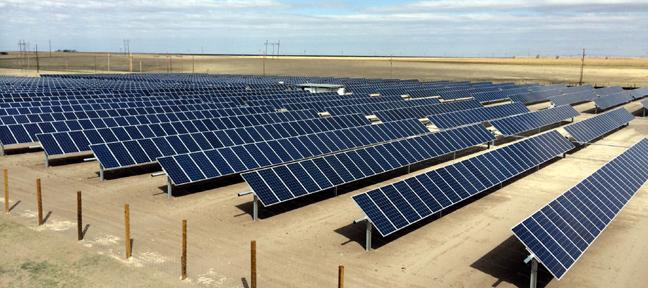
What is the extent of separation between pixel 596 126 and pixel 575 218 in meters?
22.0

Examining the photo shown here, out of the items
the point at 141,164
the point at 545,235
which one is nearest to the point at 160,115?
the point at 141,164

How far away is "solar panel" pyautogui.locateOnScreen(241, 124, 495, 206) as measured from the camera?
16.6 meters

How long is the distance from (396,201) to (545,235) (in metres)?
4.17

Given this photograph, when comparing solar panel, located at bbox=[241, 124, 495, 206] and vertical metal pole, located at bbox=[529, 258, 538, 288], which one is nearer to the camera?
vertical metal pole, located at bbox=[529, 258, 538, 288]

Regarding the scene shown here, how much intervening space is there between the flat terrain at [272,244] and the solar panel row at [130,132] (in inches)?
104

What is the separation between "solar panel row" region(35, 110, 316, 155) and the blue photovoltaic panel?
18.7 m

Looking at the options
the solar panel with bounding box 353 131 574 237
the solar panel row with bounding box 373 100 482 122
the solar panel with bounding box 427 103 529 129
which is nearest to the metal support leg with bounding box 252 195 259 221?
the solar panel with bounding box 353 131 574 237

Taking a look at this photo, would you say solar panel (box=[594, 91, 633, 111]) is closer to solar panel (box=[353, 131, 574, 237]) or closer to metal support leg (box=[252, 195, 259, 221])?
solar panel (box=[353, 131, 574, 237])

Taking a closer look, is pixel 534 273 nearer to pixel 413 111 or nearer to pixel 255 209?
pixel 255 209

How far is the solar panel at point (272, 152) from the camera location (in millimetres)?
18859

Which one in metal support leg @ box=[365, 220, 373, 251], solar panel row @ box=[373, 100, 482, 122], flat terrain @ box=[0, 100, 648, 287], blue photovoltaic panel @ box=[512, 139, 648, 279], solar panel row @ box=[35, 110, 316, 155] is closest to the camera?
blue photovoltaic panel @ box=[512, 139, 648, 279]

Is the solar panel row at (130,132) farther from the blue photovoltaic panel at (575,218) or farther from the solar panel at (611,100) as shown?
the solar panel at (611,100)

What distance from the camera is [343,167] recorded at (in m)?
19.5

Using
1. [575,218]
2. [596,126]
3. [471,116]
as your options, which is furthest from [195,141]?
[596,126]
